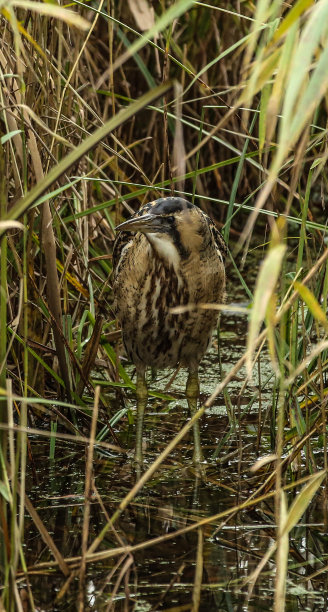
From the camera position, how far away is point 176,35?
487 cm

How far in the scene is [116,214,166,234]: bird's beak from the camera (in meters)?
2.97

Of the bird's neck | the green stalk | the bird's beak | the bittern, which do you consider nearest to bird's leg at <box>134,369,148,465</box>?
the bittern

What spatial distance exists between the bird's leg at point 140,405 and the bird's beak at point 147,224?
0.64 metres

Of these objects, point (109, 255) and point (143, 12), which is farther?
point (143, 12)

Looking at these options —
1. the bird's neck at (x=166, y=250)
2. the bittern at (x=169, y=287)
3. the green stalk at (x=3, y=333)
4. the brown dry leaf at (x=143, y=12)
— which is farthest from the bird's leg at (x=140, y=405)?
the brown dry leaf at (x=143, y=12)

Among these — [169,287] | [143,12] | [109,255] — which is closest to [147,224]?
[169,287]

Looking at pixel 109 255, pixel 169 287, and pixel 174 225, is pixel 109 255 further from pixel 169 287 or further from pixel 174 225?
pixel 174 225

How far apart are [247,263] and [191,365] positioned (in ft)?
6.40

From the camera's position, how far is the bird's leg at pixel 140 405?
317cm

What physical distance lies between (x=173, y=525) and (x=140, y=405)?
740 millimetres

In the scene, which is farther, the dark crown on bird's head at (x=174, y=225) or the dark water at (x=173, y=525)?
the dark crown on bird's head at (x=174, y=225)

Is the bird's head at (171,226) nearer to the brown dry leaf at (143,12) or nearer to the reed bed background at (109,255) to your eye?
the reed bed background at (109,255)

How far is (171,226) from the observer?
3096mm

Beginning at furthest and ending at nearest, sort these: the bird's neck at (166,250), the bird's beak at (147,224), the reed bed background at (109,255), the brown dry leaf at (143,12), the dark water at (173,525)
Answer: the brown dry leaf at (143,12) → the bird's neck at (166,250) → the bird's beak at (147,224) → the dark water at (173,525) → the reed bed background at (109,255)
